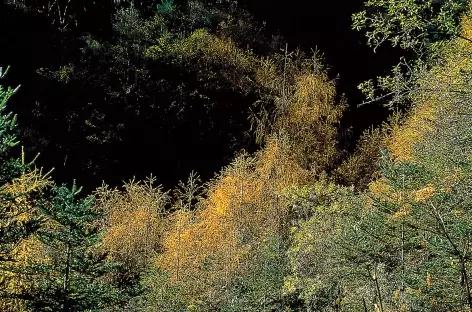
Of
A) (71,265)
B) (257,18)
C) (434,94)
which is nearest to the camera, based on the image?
(434,94)

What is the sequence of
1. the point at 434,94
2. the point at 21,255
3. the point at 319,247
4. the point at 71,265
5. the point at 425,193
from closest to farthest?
the point at 434,94 → the point at 71,265 → the point at 425,193 → the point at 21,255 → the point at 319,247

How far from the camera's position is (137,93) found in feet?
71.5

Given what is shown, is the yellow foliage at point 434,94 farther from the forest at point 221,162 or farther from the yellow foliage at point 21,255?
the yellow foliage at point 21,255

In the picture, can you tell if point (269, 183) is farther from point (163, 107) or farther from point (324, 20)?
point (324, 20)

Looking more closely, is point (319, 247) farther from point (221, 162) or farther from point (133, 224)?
point (221, 162)

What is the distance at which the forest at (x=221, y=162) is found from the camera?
25.8 ft

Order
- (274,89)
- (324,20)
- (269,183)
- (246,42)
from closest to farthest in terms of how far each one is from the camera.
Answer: (269,183) → (274,89) → (246,42) → (324,20)

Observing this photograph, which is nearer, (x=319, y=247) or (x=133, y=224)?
(x=319, y=247)

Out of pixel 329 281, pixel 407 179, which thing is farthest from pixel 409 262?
pixel 329 281

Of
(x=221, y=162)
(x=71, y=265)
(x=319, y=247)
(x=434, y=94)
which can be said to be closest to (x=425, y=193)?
(x=434, y=94)

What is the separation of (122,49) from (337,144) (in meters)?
10.1

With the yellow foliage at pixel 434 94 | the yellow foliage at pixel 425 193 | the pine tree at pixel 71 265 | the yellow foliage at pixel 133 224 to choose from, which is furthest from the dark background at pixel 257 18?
the yellow foliage at pixel 425 193

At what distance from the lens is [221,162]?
21.6 m

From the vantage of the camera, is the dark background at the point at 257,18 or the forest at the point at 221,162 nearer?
the forest at the point at 221,162
